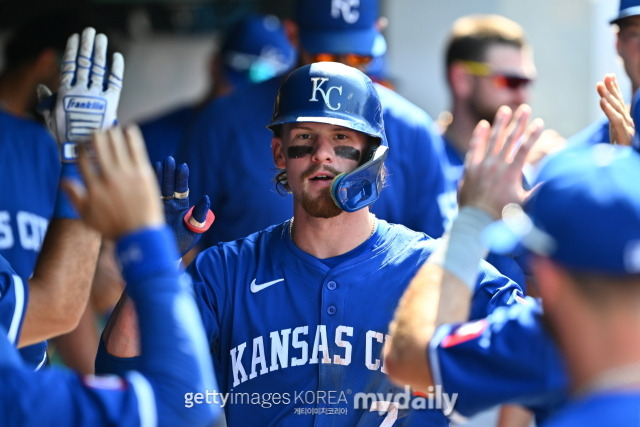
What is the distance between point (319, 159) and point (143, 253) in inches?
51.9

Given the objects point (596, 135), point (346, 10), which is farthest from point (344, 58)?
point (596, 135)

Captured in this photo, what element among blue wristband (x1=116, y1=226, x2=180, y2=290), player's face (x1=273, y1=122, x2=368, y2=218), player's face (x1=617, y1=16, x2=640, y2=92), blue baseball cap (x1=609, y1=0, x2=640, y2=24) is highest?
blue baseball cap (x1=609, y1=0, x2=640, y2=24)

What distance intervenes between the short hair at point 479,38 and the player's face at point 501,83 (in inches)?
1.5

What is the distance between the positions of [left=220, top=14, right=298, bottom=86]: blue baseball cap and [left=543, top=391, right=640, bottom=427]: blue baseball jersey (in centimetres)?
494

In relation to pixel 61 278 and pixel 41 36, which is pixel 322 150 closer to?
pixel 61 278

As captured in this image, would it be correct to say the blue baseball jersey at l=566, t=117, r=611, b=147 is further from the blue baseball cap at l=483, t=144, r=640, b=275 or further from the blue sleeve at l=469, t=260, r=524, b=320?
the blue baseball cap at l=483, t=144, r=640, b=275

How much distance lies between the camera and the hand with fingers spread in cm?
342

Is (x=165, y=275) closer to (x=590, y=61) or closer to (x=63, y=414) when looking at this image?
(x=63, y=414)

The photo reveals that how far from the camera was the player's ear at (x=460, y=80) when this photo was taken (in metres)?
6.11

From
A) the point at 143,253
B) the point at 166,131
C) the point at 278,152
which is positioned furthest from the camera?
the point at 166,131

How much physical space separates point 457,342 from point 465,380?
0.08m

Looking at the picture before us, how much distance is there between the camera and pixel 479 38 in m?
6.11

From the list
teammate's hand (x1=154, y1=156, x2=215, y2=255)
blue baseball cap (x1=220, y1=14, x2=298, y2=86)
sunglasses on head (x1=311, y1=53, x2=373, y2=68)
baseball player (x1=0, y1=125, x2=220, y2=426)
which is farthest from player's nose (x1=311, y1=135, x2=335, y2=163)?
blue baseball cap (x1=220, y1=14, x2=298, y2=86)

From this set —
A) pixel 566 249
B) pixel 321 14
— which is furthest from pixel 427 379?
pixel 321 14
